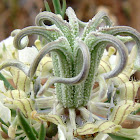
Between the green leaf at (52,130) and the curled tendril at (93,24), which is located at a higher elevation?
the curled tendril at (93,24)

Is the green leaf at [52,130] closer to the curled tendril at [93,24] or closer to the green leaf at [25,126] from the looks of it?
the green leaf at [25,126]

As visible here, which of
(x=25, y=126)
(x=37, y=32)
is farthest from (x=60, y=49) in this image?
(x=25, y=126)

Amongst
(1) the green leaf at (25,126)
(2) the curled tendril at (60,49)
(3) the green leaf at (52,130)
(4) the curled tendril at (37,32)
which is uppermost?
(4) the curled tendril at (37,32)

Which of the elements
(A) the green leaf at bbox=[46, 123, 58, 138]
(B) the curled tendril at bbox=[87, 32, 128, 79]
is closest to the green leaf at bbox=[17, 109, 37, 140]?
(A) the green leaf at bbox=[46, 123, 58, 138]

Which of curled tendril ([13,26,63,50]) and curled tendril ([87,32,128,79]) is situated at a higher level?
curled tendril ([13,26,63,50])

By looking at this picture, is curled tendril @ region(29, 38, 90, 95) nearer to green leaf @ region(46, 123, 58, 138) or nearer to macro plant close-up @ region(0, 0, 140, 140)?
macro plant close-up @ region(0, 0, 140, 140)

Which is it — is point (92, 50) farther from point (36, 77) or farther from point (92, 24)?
point (36, 77)

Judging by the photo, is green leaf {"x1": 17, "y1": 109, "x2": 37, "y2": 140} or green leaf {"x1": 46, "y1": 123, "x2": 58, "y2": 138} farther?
green leaf {"x1": 46, "y1": 123, "x2": 58, "y2": 138}

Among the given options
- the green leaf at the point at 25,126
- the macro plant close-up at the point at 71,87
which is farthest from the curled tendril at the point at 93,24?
the green leaf at the point at 25,126
